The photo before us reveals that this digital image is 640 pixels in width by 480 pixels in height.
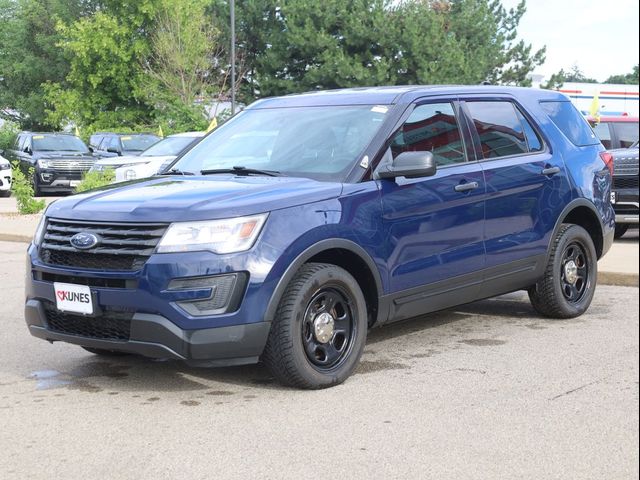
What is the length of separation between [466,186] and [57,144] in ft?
75.8

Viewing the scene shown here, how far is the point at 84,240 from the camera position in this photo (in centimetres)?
541

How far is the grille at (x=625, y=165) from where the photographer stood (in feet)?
45.6

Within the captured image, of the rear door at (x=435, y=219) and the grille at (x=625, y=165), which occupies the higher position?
the rear door at (x=435, y=219)

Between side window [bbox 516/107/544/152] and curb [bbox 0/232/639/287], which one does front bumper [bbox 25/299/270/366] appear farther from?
curb [bbox 0/232/639/287]

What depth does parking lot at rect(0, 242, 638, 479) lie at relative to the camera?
4301 millimetres

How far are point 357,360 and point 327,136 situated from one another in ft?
4.86

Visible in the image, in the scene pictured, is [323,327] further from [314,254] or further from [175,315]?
[175,315]

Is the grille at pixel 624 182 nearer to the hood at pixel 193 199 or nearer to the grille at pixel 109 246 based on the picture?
the hood at pixel 193 199

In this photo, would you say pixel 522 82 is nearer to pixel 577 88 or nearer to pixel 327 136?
pixel 577 88

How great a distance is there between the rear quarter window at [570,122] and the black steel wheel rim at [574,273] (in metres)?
0.88

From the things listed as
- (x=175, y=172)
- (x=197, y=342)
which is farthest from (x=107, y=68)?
(x=197, y=342)

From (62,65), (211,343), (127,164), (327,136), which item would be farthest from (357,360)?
(62,65)

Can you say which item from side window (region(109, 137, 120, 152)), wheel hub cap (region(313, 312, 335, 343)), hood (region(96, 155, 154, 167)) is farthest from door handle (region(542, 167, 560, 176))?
side window (region(109, 137, 120, 152))

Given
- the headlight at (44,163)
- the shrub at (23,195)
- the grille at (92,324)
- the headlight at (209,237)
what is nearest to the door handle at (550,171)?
the headlight at (209,237)
